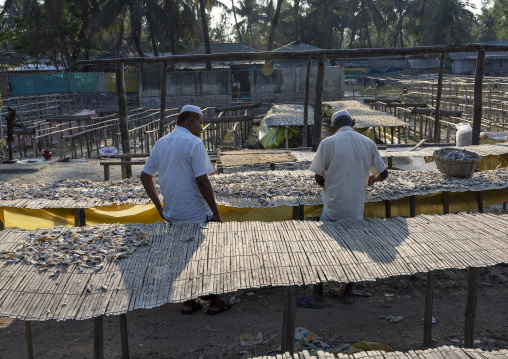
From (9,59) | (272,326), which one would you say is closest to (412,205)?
(272,326)

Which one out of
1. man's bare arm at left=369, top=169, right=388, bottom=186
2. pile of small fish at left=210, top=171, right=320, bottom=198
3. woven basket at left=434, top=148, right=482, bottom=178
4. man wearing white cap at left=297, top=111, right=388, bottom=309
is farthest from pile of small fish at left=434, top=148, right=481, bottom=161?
pile of small fish at left=210, top=171, right=320, bottom=198

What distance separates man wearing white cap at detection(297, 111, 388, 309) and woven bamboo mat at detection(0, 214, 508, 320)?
344 millimetres

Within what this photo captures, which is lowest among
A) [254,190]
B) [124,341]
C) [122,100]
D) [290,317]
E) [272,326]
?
[272,326]

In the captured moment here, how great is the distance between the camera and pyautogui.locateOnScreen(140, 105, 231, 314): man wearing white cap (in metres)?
4.48

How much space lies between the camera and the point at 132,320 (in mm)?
5035

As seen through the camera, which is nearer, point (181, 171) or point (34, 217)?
point (181, 171)

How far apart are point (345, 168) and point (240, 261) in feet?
5.41

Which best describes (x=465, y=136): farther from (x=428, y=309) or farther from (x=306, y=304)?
(x=428, y=309)

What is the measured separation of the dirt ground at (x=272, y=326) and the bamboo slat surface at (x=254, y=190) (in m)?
1.05

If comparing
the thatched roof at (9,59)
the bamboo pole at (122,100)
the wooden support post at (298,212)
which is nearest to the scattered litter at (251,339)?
the wooden support post at (298,212)

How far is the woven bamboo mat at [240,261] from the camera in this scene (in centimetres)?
330

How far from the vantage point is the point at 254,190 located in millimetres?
5543

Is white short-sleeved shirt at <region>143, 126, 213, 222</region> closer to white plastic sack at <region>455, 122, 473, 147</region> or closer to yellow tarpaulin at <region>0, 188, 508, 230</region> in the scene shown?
yellow tarpaulin at <region>0, 188, 508, 230</region>

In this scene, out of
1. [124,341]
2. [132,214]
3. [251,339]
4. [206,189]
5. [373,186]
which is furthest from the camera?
[373,186]
